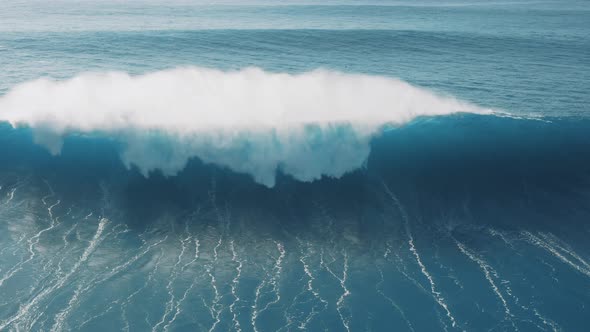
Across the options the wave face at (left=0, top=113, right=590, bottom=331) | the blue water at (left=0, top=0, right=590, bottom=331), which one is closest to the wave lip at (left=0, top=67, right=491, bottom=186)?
the blue water at (left=0, top=0, right=590, bottom=331)

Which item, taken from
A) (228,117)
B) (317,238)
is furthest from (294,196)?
(228,117)

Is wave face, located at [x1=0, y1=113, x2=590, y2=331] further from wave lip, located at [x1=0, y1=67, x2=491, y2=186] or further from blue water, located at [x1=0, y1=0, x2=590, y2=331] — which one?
wave lip, located at [x1=0, y1=67, x2=491, y2=186]

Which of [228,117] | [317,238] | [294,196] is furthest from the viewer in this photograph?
[228,117]

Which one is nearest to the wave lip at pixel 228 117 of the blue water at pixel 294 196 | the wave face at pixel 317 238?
the blue water at pixel 294 196

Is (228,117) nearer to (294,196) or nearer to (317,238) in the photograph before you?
(294,196)

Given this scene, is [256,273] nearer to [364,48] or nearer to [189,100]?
[189,100]

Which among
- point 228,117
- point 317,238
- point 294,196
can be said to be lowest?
point 317,238
